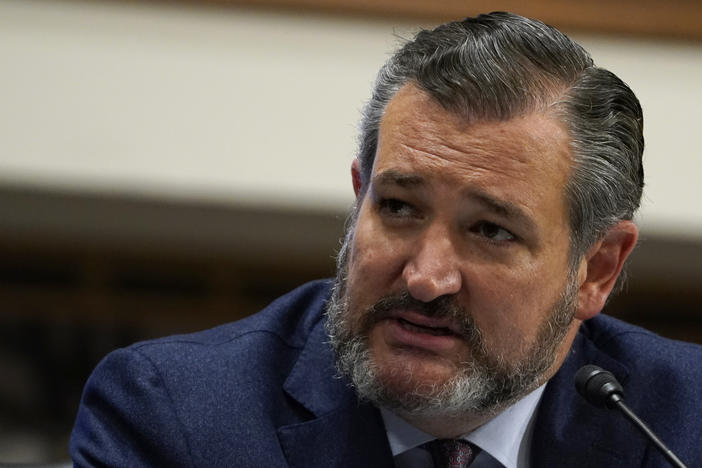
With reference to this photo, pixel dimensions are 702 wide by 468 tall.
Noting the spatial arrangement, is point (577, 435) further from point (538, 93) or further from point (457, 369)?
point (538, 93)

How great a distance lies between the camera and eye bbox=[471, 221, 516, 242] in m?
1.91

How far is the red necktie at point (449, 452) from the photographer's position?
2.07m

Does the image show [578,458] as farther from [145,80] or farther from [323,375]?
[145,80]

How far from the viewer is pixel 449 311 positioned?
6.15 ft

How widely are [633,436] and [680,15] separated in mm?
2095

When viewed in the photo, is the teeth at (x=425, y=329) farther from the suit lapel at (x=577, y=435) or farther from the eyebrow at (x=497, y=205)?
the suit lapel at (x=577, y=435)

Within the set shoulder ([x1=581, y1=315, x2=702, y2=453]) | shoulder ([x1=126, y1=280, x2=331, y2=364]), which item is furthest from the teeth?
shoulder ([x1=581, y1=315, x2=702, y2=453])

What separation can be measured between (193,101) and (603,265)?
1.88 metres

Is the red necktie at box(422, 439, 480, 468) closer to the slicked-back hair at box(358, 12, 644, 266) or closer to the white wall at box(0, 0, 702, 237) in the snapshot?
the slicked-back hair at box(358, 12, 644, 266)

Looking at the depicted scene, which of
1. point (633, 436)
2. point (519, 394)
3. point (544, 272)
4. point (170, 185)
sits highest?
point (544, 272)

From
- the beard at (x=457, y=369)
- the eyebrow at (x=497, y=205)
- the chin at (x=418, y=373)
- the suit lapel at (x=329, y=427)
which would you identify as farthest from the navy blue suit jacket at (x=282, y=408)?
the eyebrow at (x=497, y=205)

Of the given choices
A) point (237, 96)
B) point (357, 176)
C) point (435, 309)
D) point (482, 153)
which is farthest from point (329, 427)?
point (237, 96)

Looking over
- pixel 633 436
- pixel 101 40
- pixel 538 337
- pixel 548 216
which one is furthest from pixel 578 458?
pixel 101 40

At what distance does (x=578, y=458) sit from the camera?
2162mm
